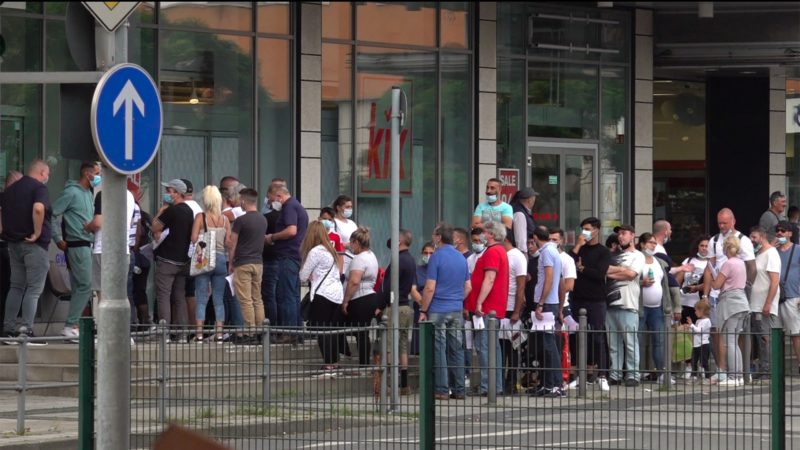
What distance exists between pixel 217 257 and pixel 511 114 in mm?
8406

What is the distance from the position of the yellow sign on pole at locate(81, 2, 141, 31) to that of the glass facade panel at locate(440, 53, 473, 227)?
15653 mm

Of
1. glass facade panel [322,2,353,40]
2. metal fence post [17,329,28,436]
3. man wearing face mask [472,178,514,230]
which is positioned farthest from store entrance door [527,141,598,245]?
metal fence post [17,329,28,436]

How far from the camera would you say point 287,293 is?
18484 mm

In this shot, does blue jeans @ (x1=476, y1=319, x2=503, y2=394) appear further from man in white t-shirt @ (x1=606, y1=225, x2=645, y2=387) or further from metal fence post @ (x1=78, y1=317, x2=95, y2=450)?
man in white t-shirt @ (x1=606, y1=225, x2=645, y2=387)

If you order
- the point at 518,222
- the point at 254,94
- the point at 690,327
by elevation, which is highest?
the point at 254,94

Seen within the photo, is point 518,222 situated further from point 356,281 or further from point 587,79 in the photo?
point 587,79

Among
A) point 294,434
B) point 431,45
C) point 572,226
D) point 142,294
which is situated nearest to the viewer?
point 294,434

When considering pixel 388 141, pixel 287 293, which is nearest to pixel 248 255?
pixel 287 293

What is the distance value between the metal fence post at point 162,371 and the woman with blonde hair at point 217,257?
8120 millimetres

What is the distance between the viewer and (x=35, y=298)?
17203 millimetres

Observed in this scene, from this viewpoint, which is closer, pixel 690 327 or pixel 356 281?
pixel 356 281

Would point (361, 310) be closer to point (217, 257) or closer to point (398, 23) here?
point (217, 257)

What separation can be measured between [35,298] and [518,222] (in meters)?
6.60

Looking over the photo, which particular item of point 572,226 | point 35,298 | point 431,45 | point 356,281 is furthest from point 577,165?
point 35,298
